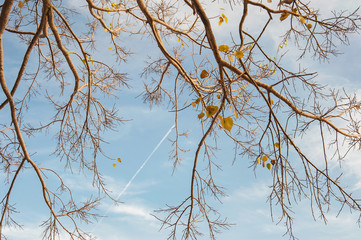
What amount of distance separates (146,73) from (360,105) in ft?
7.76

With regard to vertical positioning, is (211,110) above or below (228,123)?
above

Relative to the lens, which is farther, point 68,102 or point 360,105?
point 68,102

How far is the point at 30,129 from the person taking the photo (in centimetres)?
418

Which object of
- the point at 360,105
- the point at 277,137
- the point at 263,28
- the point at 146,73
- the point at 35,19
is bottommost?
the point at 277,137

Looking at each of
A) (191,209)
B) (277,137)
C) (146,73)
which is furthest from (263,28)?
(146,73)

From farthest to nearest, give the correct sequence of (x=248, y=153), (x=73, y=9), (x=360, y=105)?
1. (x=73, y=9)
2. (x=248, y=153)
3. (x=360, y=105)

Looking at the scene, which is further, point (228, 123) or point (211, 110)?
point (211, 110)

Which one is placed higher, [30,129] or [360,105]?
[30,129]

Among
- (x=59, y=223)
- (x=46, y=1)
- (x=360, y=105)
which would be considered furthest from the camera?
(x=59, y=223)

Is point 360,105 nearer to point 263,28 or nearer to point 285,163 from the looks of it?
point 285,163

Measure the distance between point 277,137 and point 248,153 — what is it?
2.04 ft

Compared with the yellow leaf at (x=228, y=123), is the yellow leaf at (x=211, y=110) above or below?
above

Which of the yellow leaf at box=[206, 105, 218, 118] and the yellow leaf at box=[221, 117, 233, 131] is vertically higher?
the yellow leaf at box=[206, 105, 218, 118]

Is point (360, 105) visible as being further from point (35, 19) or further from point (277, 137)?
point (35, 19)
